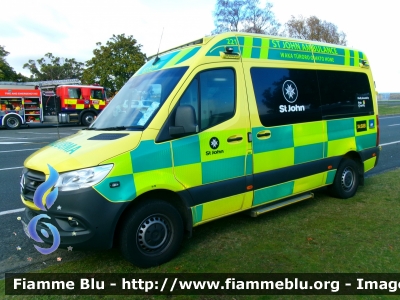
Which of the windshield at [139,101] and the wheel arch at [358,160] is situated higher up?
the windshield at [139,101]

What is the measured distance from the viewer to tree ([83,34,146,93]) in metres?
35.2

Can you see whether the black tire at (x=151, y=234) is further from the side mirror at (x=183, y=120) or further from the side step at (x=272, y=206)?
the side step at (x=272, y=206)

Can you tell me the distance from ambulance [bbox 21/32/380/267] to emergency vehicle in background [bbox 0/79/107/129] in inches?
796

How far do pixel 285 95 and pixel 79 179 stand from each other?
2.96 metres

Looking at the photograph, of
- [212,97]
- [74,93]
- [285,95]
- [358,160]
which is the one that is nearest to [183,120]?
[212,97]

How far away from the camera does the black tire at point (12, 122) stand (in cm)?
2164

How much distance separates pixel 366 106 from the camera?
5781 millimetres

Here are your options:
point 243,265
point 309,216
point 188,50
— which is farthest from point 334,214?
point 188,50

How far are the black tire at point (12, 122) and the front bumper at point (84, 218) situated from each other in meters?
21.9

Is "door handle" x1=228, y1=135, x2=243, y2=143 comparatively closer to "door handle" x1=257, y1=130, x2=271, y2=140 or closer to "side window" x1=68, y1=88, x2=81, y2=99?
"door handle" x1=257, y1=130, x2=271, y2=140

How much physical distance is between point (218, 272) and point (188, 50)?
254 cm

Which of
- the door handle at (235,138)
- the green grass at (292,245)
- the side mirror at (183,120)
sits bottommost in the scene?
the green grass at (292,245)

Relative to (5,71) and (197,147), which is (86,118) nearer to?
(197,147)

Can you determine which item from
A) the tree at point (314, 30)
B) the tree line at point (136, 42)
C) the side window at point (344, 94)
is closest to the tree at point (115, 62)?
the tree line at point (136, 42)
